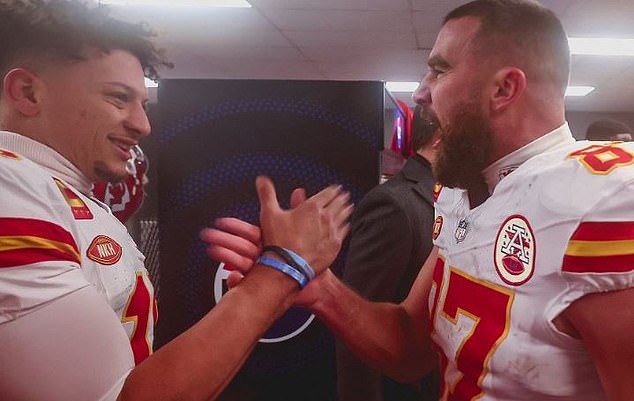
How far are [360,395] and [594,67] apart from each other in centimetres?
614

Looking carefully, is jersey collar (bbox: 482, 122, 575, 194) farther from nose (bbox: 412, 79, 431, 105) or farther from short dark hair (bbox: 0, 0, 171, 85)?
short dark hair (bbox: 0, 0, 171, 85)

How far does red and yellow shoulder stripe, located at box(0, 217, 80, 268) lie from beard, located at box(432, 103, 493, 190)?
82 centimetres

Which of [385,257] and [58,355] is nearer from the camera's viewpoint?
[58,355]

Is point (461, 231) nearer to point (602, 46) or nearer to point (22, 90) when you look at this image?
point (22, 90)

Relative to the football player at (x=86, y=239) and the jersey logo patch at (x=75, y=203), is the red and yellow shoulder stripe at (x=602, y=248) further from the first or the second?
the jersey logo patch at (x=75, y=203)

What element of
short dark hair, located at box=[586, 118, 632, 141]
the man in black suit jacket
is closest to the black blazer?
the man in black suit jacket

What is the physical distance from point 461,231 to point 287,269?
1.39 feet

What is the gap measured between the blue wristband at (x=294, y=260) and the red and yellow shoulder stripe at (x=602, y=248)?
415 mm

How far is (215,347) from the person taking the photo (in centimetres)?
96

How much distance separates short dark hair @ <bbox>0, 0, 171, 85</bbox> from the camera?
3.96ft

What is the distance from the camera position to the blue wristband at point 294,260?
3.49 ft

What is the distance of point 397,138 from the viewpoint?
8.16 ft

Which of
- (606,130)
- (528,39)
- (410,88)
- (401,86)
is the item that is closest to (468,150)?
(528,39)

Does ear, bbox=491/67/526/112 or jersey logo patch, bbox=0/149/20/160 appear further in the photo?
ear, bbox=491/67/526/112
